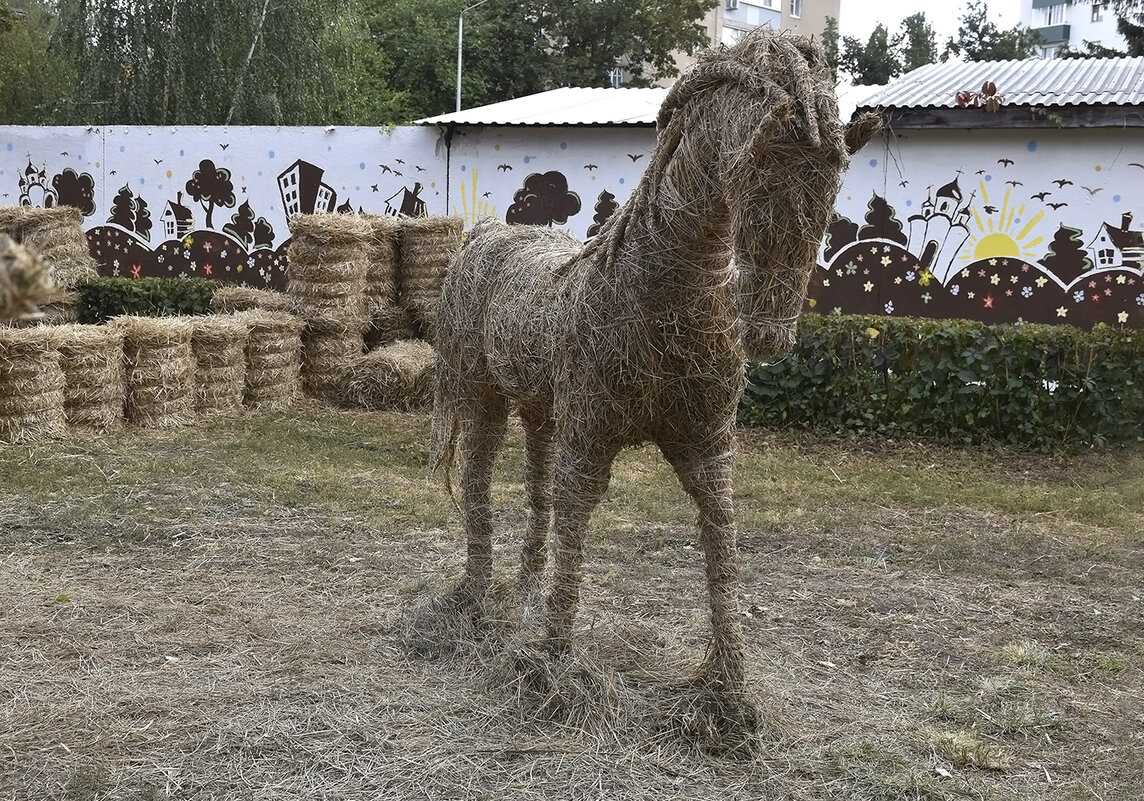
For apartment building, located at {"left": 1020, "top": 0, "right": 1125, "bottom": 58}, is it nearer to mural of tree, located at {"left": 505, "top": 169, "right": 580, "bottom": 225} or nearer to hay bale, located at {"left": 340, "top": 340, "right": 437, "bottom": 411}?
mural of tree, located at {"left": 505, "top": 169, "right": 580, "bottom": 225}

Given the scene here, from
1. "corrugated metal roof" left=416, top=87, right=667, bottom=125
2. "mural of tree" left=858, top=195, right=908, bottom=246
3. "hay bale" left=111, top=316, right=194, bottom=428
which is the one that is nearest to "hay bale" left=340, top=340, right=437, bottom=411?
"hay bale" left=111, top=316, right=194, bottom=428

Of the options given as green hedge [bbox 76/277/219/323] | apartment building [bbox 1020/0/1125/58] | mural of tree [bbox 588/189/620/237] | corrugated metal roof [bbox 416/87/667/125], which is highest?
apartment building [bbox 1020/0/1125/58]

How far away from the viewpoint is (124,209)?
46.1ft

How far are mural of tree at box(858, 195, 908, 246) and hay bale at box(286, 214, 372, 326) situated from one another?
493cm

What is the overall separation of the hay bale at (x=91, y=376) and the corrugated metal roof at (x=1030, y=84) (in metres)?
6.94

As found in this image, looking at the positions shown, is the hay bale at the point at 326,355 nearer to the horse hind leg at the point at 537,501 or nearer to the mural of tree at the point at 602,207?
the mural of tree at the point at 602,207

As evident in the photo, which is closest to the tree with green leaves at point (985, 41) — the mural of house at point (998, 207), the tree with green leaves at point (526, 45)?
the tree with green leaves at point (526, 45)

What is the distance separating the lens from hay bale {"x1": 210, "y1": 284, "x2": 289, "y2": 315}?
11133 mm

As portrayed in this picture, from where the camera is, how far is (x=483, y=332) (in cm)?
454

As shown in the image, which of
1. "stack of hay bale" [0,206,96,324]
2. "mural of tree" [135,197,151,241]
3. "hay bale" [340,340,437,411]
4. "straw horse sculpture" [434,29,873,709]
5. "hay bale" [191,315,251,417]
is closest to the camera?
"straw horse sculpture" [434,29,873,709]

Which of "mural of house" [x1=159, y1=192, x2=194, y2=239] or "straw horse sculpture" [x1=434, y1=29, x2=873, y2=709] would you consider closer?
"straw horse sculpture" [x1=434, y1=29, x2=873, y2=709]

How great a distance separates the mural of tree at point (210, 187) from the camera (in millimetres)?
13492

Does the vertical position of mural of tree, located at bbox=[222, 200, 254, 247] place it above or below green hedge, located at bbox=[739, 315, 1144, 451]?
above

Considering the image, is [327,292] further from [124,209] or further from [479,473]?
[479,473]
